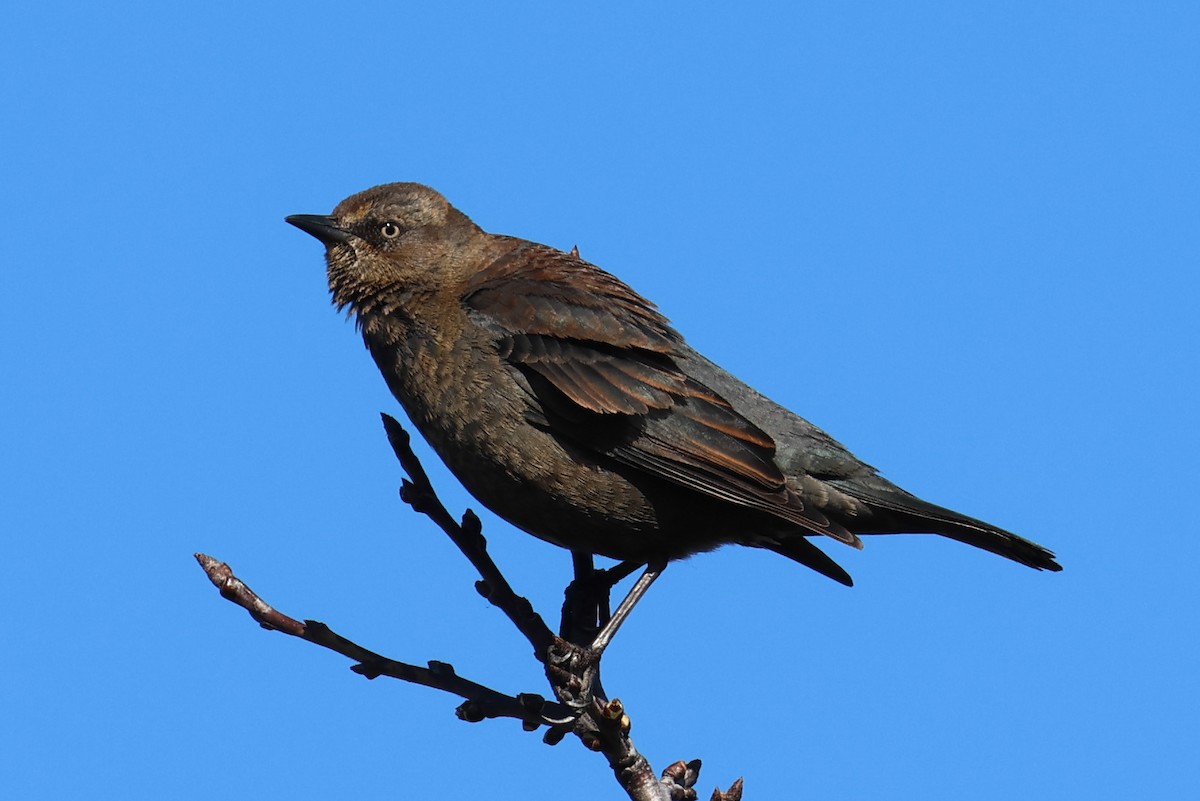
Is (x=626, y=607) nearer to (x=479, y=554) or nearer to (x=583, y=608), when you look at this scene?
(x=583, y=608)

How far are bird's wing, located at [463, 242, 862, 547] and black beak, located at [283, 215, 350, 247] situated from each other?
3.25 feet

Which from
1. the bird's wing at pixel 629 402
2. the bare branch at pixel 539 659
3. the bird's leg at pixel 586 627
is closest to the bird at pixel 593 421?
the bird's wing at pixel 629 402

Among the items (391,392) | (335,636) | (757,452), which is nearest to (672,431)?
(757,452)

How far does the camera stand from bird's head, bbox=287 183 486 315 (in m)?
7.73

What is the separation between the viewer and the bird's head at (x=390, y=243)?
7730 mm

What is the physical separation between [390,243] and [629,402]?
71.5 inches

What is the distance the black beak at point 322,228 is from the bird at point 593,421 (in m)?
0.01

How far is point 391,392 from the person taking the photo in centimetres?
758

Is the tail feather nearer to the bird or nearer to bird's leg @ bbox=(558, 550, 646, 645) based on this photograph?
the bird

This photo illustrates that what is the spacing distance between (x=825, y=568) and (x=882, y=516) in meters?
0.48

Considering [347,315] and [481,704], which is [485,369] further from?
[481,704]

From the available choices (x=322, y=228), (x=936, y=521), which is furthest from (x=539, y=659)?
(x=322, y=228)

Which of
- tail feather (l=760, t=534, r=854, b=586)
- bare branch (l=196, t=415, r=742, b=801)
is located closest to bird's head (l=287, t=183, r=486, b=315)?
bare branch (l=196, t=415, r=742, b=801)

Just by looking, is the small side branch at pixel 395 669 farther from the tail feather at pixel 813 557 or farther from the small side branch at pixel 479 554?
the tail feather at pixel 813 557
